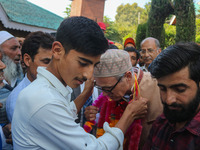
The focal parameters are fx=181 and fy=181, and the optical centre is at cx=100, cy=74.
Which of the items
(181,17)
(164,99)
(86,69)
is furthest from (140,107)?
(181,17)

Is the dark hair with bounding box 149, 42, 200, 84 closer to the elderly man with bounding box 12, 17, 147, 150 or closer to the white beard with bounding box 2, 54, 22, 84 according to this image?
the elderly man with bounding box 12, 17, 147, 150

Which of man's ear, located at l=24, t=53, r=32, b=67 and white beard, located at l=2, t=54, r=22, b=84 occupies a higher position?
man's ear, located at l=24, t=53, r=32, b=67

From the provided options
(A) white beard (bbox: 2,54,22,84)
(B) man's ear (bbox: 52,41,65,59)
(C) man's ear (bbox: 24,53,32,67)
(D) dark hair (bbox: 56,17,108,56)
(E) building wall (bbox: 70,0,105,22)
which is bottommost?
(A) white beard (bbox: 2,54,22,84)

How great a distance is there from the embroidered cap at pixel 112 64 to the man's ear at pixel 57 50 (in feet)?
2.31

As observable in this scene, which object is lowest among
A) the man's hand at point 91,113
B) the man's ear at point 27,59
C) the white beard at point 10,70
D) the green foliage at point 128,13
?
the man's hand at point 91,113

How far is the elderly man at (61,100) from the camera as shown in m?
1.19

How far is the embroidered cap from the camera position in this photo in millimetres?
2012

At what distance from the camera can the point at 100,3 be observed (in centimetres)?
2448

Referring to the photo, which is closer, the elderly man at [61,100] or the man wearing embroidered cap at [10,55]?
the elderly man at [61,100]

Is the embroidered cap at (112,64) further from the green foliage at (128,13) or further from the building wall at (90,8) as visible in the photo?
the green foliage at (128,13)

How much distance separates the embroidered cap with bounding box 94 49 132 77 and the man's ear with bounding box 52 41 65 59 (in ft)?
2.31

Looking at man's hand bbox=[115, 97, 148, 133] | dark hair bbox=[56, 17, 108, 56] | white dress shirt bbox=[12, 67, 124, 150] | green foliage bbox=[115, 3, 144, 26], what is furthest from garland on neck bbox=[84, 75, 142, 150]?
green foliage bbox=[115, 3, 144, 26]

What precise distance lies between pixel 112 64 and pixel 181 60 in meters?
0.75

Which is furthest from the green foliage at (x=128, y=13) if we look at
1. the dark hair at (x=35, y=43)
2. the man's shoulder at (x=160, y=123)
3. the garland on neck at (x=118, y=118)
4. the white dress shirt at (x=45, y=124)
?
the white dress shirt at (x=45, y=124)
